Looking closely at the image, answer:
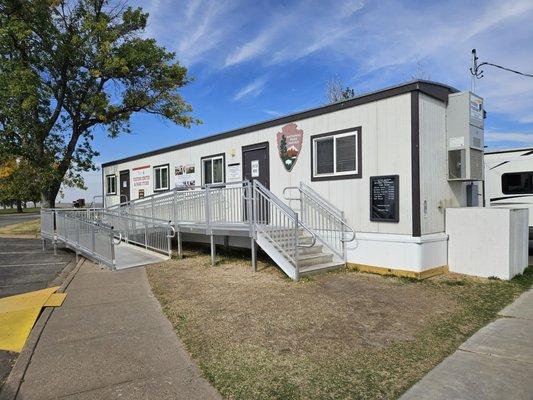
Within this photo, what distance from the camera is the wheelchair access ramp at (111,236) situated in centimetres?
992

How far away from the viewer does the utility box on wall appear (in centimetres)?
763

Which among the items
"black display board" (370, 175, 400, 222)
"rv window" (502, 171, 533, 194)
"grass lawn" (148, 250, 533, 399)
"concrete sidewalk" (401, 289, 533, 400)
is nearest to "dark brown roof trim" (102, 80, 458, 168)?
"black display board" (370, 175, 400, 222)

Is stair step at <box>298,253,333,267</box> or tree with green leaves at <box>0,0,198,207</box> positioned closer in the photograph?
stair step at <box>298,253,333,267</box>

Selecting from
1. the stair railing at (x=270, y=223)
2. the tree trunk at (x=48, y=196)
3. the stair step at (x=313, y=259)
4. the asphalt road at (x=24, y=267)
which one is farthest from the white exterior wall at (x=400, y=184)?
the tree trunk at (x=48, y=196)

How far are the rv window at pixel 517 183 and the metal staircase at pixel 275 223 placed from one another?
606cm

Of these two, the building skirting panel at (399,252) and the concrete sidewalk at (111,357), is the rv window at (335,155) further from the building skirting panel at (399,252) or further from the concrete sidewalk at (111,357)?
the concrete sidewalk at (111,357)

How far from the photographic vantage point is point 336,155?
9195 millimetres

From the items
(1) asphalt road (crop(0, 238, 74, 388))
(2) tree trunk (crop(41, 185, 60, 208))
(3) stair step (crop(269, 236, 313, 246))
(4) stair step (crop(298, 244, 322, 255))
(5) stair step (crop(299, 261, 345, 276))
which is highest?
(2) tree trunk (crop(41, 185, 60, 208))

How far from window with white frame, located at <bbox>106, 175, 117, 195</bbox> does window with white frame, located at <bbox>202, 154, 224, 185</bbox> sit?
7448mm

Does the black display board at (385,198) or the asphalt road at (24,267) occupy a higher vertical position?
the black display board at (385,198)

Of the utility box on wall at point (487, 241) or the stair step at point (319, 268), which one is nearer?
the utility box on wall at point (487, 241)

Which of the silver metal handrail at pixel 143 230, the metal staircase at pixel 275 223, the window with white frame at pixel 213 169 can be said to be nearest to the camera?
the metal staircase at pixel 275 223

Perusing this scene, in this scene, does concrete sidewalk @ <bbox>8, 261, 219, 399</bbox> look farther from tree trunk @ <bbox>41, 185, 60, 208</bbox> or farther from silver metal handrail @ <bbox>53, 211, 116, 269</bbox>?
tree trunk @ <bbox>41, 185, 60, 208</bbox>

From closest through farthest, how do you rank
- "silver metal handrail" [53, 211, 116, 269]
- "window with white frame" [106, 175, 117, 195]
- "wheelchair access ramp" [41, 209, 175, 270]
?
1. "silver metal handrail" [53, 211, 116, 269]
2. "wheelchair access ramp" [41, 209, 175, 270]
3. "window with white frame" [106, 175, 117, 195]
